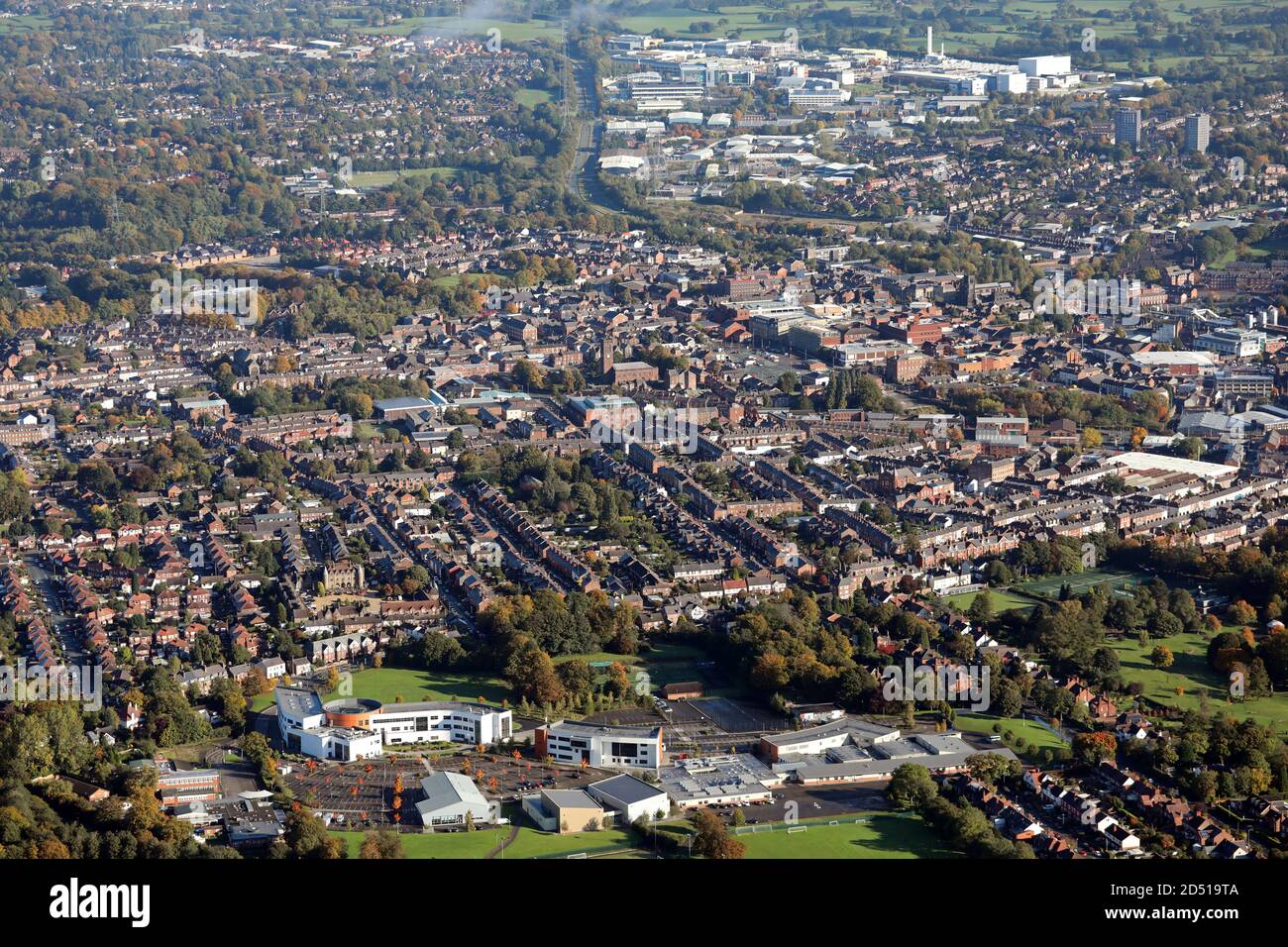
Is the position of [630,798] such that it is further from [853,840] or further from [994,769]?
[994,769]

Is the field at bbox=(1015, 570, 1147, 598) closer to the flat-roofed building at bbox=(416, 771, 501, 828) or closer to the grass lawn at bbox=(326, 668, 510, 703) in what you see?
the grass lawn at bbox=(326, 668, 510, 703)

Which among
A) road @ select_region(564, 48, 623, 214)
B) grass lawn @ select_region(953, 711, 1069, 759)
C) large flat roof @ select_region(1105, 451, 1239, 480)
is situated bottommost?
grass lawn @ select_region(953, 711, 1069, 759)

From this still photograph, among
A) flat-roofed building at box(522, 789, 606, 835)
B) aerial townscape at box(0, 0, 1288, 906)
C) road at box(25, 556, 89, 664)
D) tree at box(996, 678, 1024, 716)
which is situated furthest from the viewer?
road at box(25, 556, 89, 664)

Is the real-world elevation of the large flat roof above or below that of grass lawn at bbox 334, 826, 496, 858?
above

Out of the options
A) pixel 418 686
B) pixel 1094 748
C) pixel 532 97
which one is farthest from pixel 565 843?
pixel 532 97

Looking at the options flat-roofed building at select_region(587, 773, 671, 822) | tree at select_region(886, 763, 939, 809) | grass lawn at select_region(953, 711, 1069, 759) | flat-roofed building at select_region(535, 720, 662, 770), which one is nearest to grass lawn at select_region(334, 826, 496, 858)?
flat-roofed building at select_region(587, 773, 671, 822)

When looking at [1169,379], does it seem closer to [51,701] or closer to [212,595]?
[212,595]
